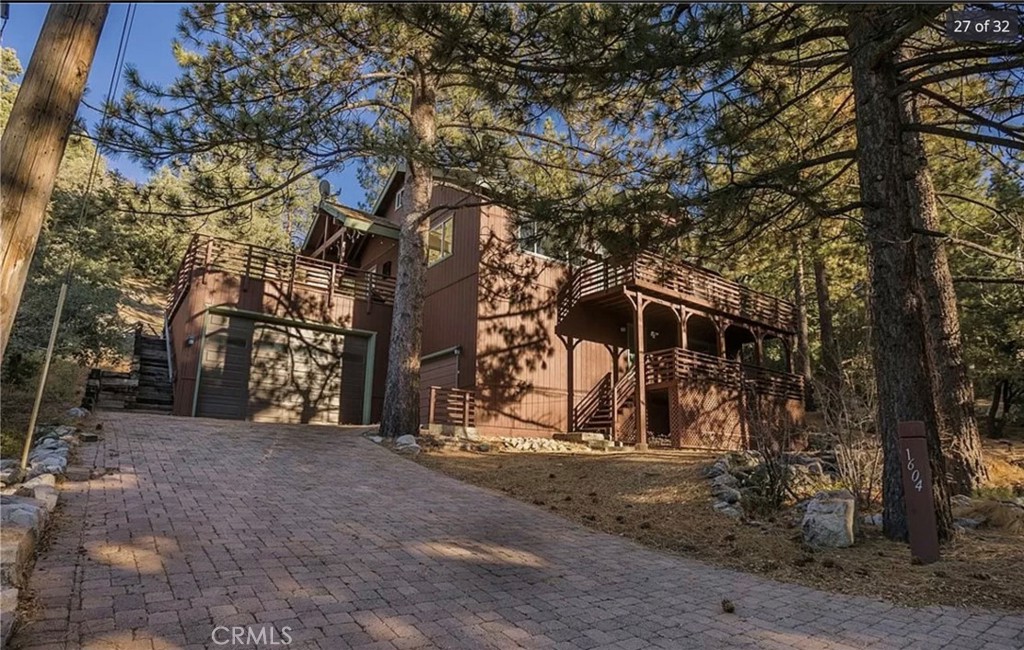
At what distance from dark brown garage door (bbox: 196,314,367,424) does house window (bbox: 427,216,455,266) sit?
316cm

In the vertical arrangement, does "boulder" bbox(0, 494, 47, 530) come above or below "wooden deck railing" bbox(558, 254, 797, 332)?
below

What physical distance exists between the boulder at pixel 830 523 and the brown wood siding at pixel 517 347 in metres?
8.60

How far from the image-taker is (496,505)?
22.6 ft

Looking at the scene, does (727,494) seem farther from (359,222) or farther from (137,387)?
(137,387)

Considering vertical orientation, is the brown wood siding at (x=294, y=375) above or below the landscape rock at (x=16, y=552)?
above

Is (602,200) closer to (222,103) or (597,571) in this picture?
(597,571)

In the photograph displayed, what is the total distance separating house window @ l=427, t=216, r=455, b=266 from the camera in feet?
52.9

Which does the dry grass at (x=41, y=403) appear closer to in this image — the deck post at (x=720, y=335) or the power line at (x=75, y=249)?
the power line at (x=75, y=249)

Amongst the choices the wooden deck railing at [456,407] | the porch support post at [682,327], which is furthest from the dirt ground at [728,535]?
the porch support post at [682,327]

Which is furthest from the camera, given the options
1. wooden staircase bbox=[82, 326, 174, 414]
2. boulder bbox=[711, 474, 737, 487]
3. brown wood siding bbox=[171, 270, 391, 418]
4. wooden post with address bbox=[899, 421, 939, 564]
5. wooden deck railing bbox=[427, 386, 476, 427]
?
brown wood siding bbox=[171, 270, 391, 418]

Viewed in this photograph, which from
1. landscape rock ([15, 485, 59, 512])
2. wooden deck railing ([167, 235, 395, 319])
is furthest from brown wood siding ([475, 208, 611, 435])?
landscape rock ([15, 485, 59, 512])

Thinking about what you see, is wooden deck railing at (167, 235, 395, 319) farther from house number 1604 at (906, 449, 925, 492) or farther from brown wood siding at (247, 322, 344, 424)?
house number 1604 at (906, 449, 925, 492)

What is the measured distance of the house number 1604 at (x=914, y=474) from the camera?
16.4 feet

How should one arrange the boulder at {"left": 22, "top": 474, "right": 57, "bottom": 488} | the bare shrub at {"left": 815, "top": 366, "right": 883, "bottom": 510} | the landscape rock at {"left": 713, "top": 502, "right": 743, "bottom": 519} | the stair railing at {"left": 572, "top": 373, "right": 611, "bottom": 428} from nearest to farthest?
the boulder at {"left": 22, "top": 474, "right": 57, "bottom": 488} → the landscape rock at {"left": 713, "top": 502, "right": 743, "bottom": 519} → the bare shrub at {"left": 815, "top": 366, "right": 883, "bottom": 510} → the stair railing at {"left": 572, "top": 373, "right": 611, "bottom": 428}
